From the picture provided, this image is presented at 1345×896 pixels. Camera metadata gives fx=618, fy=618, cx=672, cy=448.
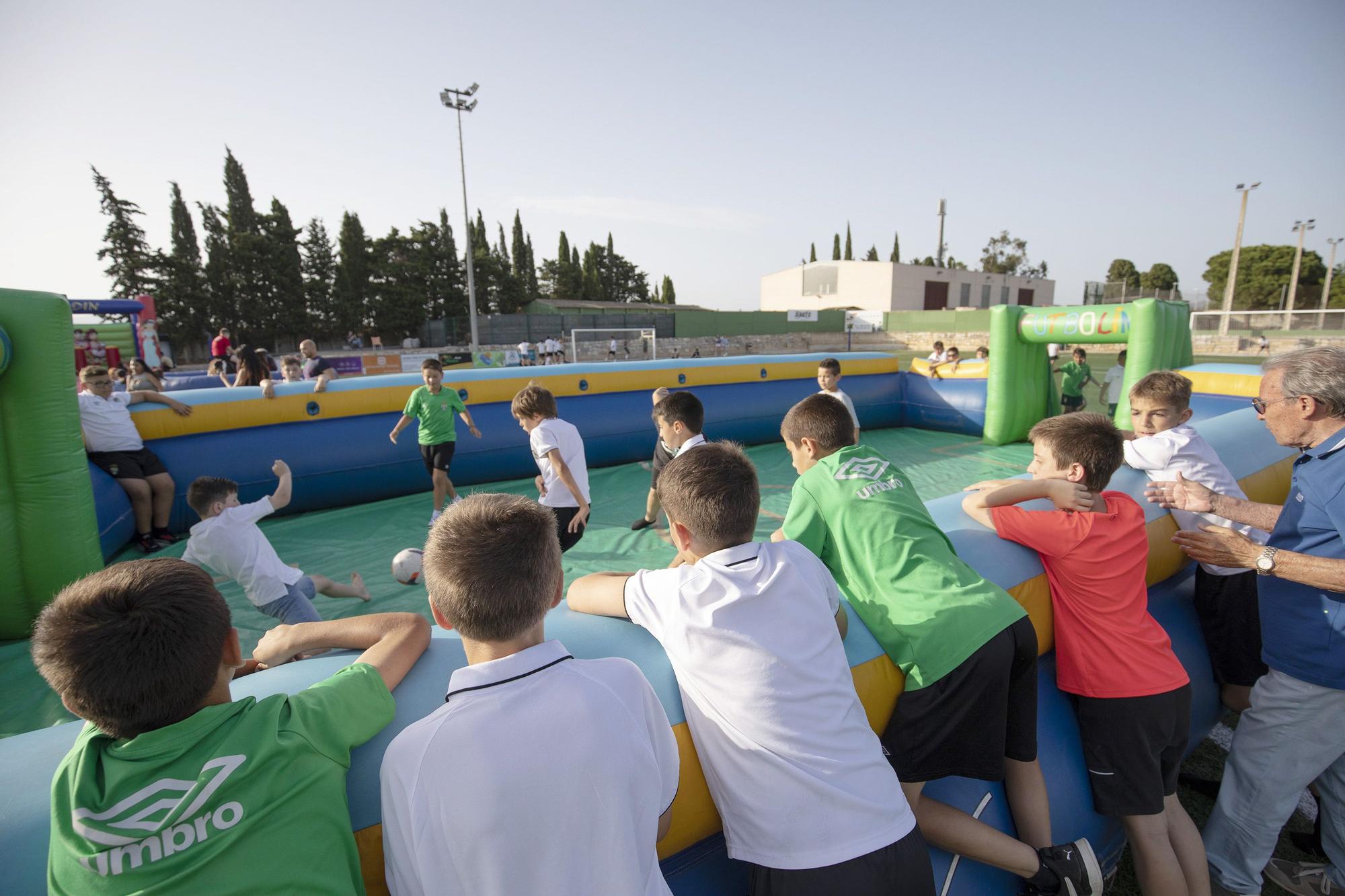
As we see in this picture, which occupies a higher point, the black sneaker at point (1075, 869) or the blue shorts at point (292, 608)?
the blue shorts at point (292, 608)

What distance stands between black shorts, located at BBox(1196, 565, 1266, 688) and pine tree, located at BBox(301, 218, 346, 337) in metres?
38.6

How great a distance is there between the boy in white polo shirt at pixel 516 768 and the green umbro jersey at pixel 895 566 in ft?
2.82

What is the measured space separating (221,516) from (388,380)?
12.1 feet

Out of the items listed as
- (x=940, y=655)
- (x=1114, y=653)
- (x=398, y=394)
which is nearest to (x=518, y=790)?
(x=940, y=655)

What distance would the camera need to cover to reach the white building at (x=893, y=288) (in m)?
43.1

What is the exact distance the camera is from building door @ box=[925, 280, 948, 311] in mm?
44531

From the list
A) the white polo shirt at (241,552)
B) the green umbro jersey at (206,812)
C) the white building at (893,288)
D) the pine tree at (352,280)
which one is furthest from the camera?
the white building at (893,288)

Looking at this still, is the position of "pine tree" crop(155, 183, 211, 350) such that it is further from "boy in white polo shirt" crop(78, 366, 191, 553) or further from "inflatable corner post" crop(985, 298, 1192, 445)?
"inflatable corner post" crop(985, 298, 1192, 445)

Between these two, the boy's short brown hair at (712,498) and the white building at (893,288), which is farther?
the white building at (893,288)

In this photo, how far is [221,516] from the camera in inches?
123

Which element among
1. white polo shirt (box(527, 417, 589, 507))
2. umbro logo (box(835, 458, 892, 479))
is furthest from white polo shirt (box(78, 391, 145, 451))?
umbro logo (box(835, 458, 892, 479))

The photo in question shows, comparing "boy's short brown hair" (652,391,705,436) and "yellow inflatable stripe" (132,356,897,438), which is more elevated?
"boy's short brown hair" (652,391,705,436)

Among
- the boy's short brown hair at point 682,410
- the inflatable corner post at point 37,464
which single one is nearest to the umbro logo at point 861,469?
the boy's short brown hair at point 682,410

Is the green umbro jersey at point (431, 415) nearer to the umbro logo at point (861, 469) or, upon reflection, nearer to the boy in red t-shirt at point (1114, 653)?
the umbro logo at point (861, 469)
